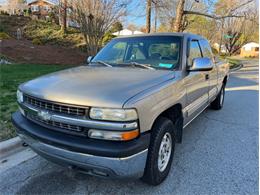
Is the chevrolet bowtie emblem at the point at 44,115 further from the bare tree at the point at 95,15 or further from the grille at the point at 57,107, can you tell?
the bare tree at the point at 95,15

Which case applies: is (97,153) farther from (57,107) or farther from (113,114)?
(57,107)

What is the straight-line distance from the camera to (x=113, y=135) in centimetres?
228

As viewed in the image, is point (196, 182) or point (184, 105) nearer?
point (196, 182)

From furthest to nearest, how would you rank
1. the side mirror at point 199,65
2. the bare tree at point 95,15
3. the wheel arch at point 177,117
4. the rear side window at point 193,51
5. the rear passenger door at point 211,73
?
the bare tree at point 95,15
the rear passenger door at point 211,73
the rear side window at point 193,51
the side mirror at point 199,65
the wheel arch at point 177,117

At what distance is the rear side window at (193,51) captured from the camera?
370 cm

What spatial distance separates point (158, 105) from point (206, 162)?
1445mm

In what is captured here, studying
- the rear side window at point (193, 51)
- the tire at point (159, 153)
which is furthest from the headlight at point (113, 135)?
the rear side window at point (193, 51)

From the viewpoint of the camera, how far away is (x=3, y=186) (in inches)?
115

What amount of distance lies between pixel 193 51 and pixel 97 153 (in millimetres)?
2475

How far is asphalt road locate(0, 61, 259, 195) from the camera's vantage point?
286 centimetres

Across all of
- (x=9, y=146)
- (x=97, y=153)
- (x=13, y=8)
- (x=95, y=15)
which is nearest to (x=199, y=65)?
(x=97, y=153)

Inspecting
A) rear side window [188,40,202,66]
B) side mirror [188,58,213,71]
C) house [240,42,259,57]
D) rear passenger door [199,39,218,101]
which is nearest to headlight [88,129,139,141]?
side mirror [188,58,213,71]

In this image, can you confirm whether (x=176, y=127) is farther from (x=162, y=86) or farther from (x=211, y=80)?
(x=211, y=80)

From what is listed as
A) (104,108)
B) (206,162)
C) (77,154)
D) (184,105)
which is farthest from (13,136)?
(206,162)
